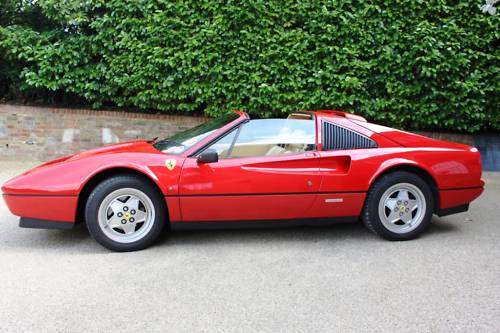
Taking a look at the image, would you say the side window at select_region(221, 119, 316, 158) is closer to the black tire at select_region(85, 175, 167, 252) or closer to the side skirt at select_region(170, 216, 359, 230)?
the side skirt at select_region(170, 216, 359, 230)

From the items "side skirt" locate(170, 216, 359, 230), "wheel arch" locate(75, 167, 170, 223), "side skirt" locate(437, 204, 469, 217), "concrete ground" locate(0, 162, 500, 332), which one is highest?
"wheel arch" locate(75, 167, 170, 223)

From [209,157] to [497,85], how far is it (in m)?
5.51

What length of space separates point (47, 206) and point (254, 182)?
177cm

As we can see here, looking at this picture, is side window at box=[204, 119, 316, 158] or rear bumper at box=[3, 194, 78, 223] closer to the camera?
rear bumper at box=[3, 194, 78, 223]

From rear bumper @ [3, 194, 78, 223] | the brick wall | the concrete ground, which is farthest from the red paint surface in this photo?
the brick wall

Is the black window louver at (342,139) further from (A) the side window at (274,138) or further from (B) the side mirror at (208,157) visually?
(B) the side mirror at (208,157)

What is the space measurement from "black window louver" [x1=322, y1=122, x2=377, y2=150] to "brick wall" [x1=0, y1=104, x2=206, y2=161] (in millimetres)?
3958

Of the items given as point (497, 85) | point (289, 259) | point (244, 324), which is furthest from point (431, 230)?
point (497, 85)

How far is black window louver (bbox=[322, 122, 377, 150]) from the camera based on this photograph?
3.93 metres

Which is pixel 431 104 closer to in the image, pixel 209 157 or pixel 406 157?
pixel 406 157

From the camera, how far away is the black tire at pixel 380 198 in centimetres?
387

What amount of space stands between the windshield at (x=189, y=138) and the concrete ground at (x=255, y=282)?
2.90 ft

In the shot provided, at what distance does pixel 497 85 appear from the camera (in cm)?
672

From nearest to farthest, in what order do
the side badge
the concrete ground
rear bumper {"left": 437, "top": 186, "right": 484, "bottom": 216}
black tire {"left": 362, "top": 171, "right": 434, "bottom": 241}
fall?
the concrete ground, the side badge, black tire {"left": 362, "top": 171, "right": 434, "bottom": 241}, rear bumper {"left": 437, "top": 186, "right": 484, "bottom": 216}
